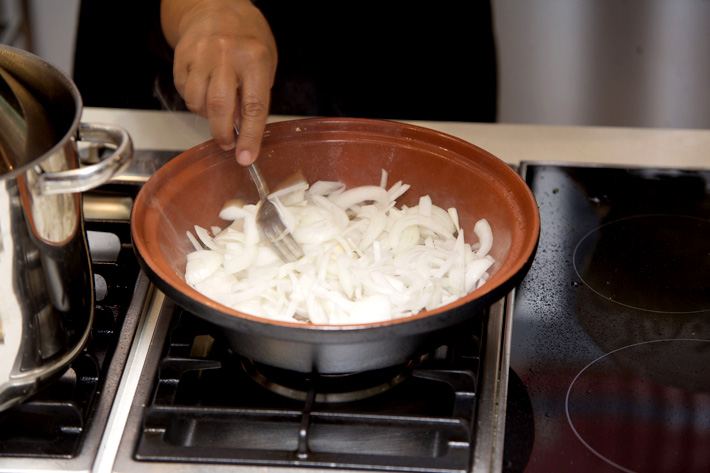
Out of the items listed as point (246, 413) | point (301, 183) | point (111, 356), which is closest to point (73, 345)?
point (111, 356)

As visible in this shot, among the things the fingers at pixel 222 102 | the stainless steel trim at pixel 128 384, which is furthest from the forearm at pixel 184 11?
the stainless steel trim at pixel 128 384

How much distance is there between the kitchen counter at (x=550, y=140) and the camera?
1459 mm

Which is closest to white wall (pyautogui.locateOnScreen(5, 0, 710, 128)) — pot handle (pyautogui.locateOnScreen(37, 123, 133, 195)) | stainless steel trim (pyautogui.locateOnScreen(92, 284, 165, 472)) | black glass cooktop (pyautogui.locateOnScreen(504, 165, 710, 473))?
black glass cooktop (pyautogui.locateOnScreen(504, 165, 710, 473))

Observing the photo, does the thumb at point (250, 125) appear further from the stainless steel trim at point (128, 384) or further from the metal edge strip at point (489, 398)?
the metal edge strip at point (489, 398)

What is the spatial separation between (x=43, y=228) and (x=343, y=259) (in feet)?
1.14

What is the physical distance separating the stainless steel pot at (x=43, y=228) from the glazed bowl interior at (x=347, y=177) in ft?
0.29

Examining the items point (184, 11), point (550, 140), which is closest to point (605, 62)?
point (550, 140)

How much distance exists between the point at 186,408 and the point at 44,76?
1.28ft

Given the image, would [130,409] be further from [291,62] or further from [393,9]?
[393,9]

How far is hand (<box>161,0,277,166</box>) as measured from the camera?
112cm

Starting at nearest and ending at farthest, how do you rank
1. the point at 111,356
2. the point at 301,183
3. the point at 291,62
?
the point at 111,356 → the point at 301,183 → the point at 291,62

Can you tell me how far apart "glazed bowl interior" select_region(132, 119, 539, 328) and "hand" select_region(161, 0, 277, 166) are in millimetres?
58

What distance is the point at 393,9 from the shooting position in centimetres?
173

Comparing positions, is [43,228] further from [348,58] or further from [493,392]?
[348,58]
